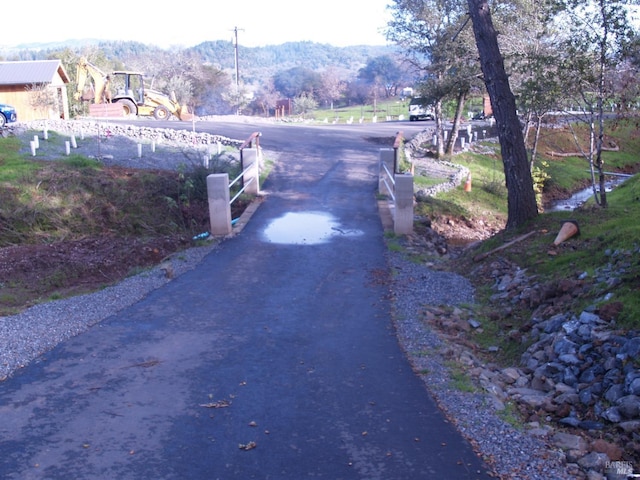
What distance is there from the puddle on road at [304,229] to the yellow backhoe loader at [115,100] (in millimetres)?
28569

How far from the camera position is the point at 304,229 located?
14.4 m

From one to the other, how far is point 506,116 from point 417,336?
21.2ft

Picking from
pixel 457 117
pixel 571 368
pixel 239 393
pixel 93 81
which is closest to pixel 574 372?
pixel 571 368

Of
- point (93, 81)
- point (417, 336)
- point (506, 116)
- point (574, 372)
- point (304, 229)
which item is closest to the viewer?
point (574, 372)

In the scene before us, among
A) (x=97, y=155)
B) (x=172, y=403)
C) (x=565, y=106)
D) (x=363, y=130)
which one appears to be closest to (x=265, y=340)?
(x=172, y=403)

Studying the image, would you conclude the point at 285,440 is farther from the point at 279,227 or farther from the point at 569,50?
the point at 569,50

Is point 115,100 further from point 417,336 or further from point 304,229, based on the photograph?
point 417,336

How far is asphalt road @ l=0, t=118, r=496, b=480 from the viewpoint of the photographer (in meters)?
5.28

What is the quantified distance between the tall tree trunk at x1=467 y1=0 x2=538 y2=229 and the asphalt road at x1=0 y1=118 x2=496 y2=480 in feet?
12.0

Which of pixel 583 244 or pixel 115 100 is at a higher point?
pixel 115 100

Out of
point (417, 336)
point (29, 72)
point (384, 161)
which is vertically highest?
point (29, 72)

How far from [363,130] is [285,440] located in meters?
32.9

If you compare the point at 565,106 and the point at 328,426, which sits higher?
the point at 565,106

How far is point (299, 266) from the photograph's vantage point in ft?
38.3
